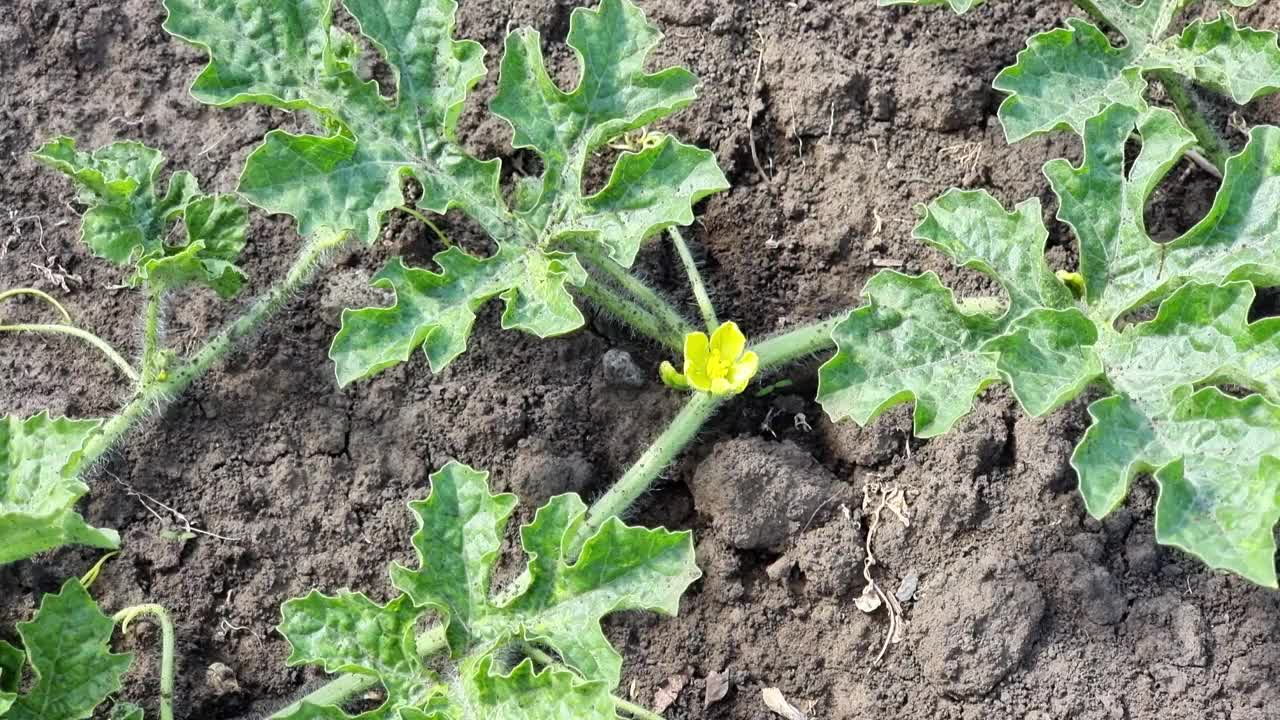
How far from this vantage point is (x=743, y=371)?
3676 millimetres

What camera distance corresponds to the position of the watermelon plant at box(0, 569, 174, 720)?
3.45 meters

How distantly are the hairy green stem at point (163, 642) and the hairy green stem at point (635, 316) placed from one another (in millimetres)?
1568

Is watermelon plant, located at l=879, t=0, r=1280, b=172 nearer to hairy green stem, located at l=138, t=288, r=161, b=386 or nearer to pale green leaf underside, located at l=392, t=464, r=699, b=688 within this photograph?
pale green leaf underside, located at l=392, t=464, r=699, b=688

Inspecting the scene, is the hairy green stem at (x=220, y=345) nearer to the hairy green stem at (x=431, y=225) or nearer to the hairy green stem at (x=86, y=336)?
the hairy green stem at (x=86, y=336)

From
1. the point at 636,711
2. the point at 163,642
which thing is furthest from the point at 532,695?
the point at 163,642

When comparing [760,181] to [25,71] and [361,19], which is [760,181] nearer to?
[361,19]

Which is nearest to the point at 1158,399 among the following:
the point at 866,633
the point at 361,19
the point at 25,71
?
the point at 866,633

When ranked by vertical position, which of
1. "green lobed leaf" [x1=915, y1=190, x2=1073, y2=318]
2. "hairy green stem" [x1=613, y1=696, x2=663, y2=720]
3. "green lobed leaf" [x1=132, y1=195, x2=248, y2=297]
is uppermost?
"green lobed leaf" [x1=132, y1=195, x2=248, y2=297]

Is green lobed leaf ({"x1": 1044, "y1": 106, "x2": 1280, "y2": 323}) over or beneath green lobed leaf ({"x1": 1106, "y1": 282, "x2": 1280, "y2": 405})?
over

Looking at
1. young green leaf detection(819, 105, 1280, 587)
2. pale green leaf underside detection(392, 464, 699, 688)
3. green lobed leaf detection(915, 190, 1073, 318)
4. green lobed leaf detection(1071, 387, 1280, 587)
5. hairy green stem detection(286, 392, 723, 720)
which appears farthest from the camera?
hairy green stem detection(286, 392, 723, 720)

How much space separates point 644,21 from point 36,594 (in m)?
2.48

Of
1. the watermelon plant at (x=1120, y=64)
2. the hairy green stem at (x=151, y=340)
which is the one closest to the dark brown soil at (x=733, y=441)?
the hairy green stem at (x=151, y=340)

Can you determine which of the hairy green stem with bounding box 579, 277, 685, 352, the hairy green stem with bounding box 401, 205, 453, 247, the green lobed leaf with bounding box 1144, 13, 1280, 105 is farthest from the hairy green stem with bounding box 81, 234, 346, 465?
the green lobed leaf with bounding box 1144, 13, 1280, 105

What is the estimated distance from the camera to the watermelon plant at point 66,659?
136 inches
